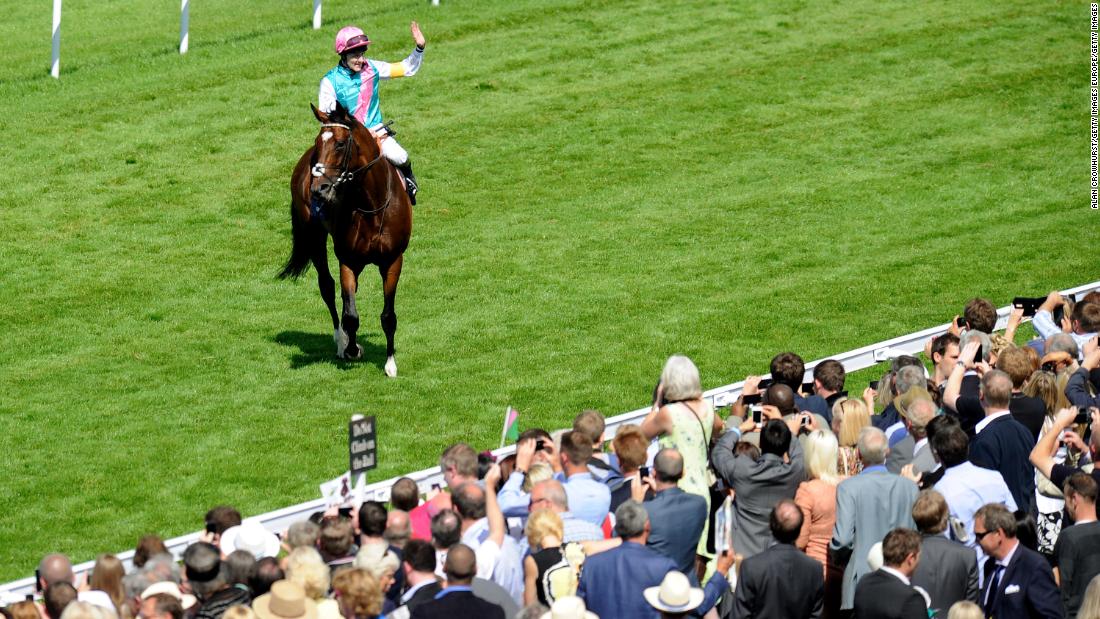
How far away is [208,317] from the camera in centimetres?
1606

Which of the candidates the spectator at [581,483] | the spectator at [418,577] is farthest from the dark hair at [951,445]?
the spectator at [418,577]

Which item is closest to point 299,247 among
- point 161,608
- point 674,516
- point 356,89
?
point 356,89

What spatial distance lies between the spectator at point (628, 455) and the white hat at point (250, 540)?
1.86 metres

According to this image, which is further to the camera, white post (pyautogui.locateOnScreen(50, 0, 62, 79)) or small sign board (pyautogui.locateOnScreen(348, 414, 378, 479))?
white post (pyautogui.locateOnScreen(50, 0, 62, 79))

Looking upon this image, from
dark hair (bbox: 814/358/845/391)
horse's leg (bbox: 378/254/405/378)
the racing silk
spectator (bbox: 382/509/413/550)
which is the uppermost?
the racing silk

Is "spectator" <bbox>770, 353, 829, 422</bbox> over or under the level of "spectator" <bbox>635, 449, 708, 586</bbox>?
under

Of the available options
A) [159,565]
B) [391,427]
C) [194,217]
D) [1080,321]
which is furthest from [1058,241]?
[159,565]

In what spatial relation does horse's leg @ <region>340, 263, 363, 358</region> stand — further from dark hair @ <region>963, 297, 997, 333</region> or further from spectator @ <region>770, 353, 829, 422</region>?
dark hair @ <region>963, 297, 997, 333</region>

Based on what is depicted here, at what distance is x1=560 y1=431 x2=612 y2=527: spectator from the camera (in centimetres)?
859

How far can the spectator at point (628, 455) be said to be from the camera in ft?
28.8

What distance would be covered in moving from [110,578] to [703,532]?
3284 millimetres

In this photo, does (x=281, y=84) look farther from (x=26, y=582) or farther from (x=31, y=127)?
(x=26, y=582)

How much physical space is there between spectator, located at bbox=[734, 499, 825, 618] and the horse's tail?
27.4 ft

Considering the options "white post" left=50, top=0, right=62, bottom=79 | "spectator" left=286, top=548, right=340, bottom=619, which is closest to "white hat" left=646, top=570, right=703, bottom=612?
"spectator" left=286, top=548, right=340, bottom=619
